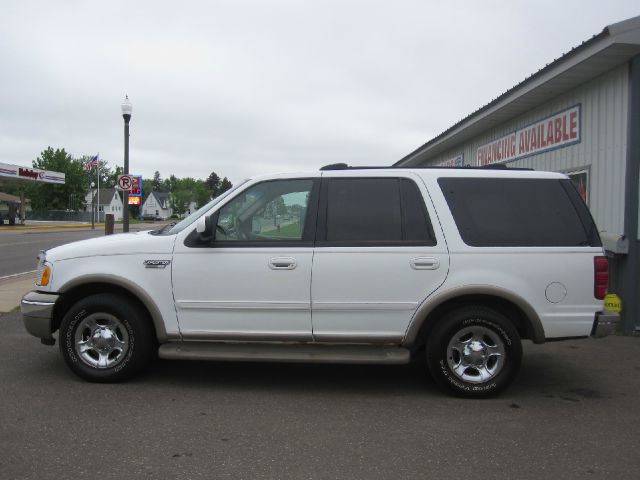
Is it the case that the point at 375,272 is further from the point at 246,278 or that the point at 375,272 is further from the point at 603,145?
the point at 603,145

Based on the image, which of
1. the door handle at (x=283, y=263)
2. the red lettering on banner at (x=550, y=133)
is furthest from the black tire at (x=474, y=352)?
the red lettering on banner at (x=550, y=133)

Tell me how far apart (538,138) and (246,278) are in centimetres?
669

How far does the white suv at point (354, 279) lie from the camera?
16.0 feet

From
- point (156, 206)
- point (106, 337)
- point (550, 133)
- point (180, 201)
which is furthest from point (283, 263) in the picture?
point (156, 206)

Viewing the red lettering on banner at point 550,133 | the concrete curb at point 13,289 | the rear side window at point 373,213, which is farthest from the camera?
→ the concrete curb at point 13,289

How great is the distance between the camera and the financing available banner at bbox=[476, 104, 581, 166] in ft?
28.2

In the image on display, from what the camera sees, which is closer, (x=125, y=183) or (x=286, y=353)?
(x=286, y=353)

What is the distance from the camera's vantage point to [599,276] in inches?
191

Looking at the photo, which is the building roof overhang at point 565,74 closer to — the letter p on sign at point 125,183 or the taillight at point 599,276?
the taillight at point 599,276

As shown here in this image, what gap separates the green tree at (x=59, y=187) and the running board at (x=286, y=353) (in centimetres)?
8115

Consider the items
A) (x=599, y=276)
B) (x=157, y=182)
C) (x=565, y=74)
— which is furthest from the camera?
(x=157, y=182)

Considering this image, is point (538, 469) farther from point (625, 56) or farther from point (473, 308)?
point (625, 56)

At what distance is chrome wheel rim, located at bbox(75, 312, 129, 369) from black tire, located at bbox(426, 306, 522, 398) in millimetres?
2677

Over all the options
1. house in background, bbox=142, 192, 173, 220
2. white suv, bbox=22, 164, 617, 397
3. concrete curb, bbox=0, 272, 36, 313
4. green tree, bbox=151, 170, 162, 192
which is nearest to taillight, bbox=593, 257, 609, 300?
white suv, bbox=22, 164, 617, 397
